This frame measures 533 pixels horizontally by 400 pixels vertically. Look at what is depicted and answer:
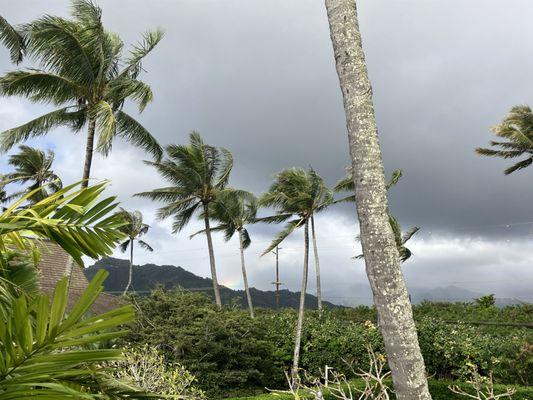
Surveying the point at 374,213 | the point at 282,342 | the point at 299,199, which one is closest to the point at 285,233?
the point at 299,199

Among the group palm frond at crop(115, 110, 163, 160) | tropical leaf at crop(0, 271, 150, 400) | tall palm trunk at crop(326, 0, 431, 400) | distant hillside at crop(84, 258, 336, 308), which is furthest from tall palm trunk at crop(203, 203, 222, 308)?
distant hillside at crop(84, 258, 336, 308)

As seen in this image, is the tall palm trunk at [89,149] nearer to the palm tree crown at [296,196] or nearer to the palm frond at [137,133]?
the palm frond at [137,133]

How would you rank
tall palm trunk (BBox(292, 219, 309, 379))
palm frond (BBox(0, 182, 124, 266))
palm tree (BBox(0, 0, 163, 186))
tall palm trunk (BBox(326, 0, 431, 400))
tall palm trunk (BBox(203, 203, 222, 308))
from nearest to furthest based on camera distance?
1. palm frond (BBox(0, 182, 124, 266))
2. tall palm trunk (BBox(326, 0, 431, 400))
3. palm tree (BBox(0, 0, 163, 186))
4. tall palm trunk (BBox(292, 219, 309, 379))
5. tall palm trunk (BBox(203, 203, 222, 308))

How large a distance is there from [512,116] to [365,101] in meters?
20.2

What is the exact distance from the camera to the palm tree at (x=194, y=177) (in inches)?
1064

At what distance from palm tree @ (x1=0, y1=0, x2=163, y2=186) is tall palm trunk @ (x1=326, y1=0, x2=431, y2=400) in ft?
28.8

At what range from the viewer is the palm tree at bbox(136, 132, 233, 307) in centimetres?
2703

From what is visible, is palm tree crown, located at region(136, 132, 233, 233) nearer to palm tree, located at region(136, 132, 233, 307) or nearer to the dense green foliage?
palm tree, located at region(136, 132, 233, 307)

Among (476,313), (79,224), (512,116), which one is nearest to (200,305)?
(476,313)

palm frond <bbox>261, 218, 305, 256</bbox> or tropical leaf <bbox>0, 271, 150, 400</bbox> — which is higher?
palm frond <bbox>261, 218, 305, 256</bbox>

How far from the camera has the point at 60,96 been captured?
1492 centimetres

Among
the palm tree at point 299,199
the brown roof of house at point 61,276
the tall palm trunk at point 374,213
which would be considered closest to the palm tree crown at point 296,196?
the palm tree at point 299,199

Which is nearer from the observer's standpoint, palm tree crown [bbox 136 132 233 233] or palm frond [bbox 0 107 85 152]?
palm frond [bbox 0 107 85 152]

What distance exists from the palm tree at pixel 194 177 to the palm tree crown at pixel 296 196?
510 centimetres
